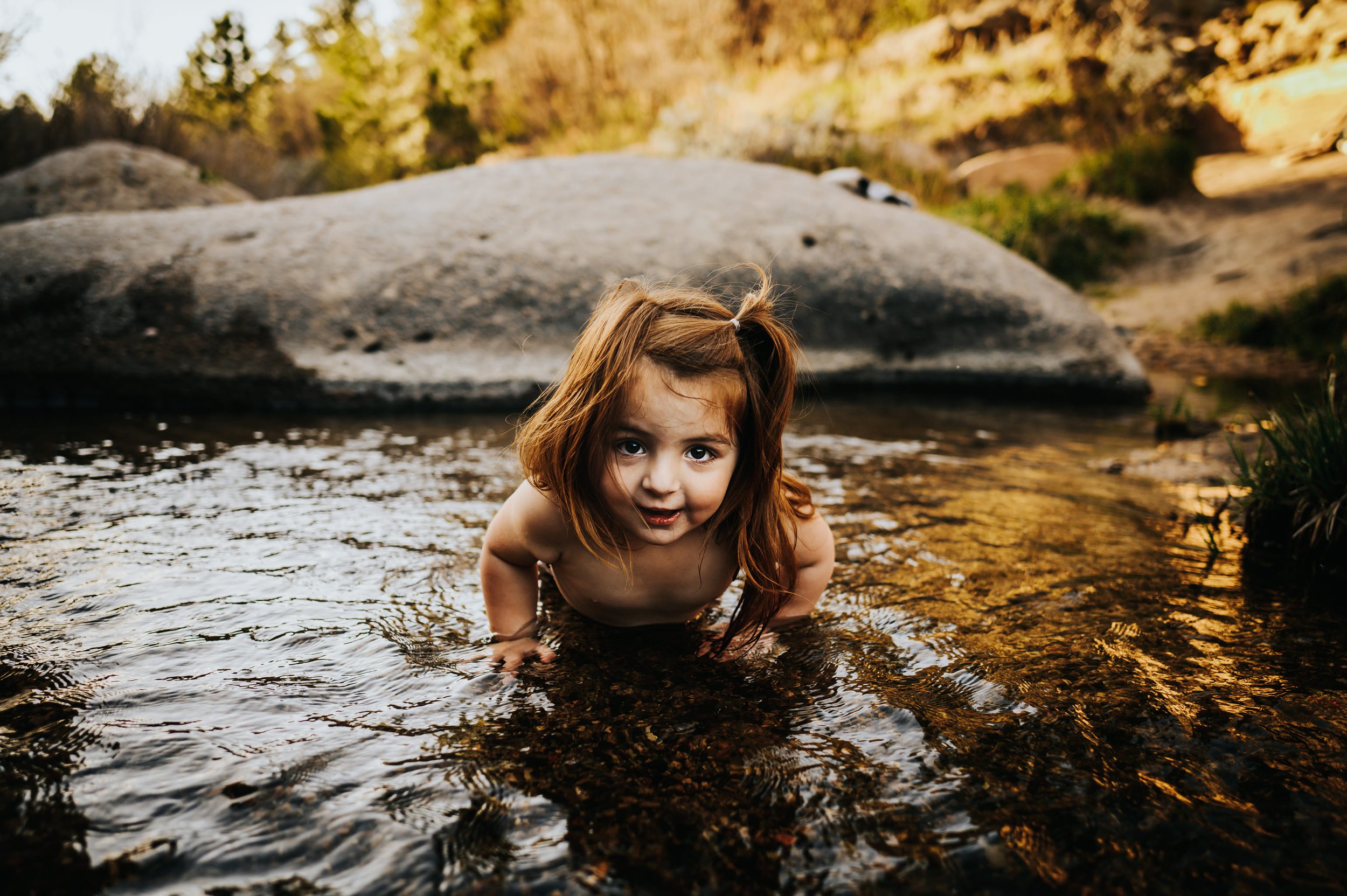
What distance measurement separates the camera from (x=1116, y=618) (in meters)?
2.28

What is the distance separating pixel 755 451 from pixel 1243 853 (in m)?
1.19

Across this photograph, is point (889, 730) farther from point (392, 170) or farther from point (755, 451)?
point (392, 170)

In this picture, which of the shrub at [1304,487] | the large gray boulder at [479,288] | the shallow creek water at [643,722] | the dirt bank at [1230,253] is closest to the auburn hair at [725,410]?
the shallow creek water at [643,722]

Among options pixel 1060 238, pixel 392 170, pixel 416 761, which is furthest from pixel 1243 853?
pixel 392 170

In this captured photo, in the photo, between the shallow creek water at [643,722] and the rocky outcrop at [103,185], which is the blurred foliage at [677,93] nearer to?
the rocky outcrop at [103,185]

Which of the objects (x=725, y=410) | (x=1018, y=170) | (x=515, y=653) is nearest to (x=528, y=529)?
(x=515, y=653)

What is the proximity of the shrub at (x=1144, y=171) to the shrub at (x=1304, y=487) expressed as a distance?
9.86 meters

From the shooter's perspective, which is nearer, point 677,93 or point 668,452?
point 668,452

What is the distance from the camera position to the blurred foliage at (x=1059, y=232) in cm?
988

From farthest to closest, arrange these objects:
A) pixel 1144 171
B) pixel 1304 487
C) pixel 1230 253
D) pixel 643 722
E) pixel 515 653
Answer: pixel 1144 171, pixel 1230 253, pixel 1304 487, pixel 515 653, pixel 643 722

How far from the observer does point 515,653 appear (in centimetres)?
211

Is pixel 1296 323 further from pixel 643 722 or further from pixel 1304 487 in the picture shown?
pixel 643 722

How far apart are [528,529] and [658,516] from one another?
17.5 inches

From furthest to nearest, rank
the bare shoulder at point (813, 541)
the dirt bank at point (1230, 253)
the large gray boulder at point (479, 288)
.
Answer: the dirt bank at point (1230, 253) < the large gray boulder at point (479, 288) < the bare shoulder at point (813, 541)
